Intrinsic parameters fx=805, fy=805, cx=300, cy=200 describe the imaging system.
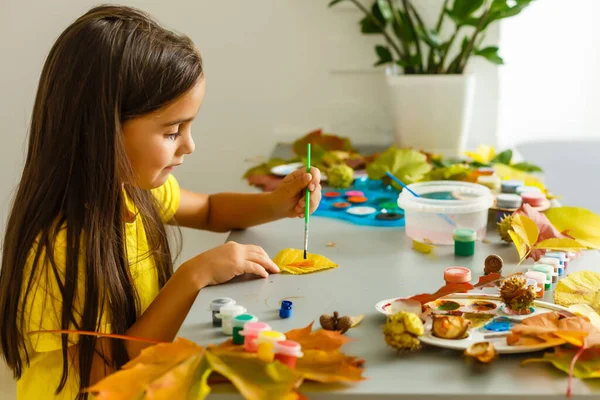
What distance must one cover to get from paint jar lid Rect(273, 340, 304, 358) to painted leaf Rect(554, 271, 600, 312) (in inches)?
14.1

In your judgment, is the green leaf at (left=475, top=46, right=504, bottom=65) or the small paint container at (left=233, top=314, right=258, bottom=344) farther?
the green leaf at (left=475, top=46, right=504, bottom=65)

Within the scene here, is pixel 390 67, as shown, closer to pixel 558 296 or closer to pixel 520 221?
pixel 520 221

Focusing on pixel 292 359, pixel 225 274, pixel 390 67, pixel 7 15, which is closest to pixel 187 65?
pixel 225 274

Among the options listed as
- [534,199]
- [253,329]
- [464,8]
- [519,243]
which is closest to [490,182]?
[534,199]

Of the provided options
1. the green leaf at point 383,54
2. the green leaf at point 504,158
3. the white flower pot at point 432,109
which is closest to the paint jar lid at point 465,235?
the green leaf at point 504,158

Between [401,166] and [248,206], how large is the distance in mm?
336

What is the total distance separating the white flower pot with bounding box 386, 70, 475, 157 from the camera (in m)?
1.82

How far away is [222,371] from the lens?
2.55 ft

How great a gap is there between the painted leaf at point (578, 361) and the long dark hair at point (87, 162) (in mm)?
564

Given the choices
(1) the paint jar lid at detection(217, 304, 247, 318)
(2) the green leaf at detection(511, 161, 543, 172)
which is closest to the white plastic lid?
(2) the green leaf at detection(511, 161, 543, 172)

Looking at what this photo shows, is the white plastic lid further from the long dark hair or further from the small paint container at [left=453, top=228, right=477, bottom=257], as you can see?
the long dark hair

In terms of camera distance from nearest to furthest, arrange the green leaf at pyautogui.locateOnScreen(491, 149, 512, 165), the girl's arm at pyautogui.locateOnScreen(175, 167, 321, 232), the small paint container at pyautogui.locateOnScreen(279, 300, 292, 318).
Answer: the small paint container at pyautogui.locateOnScreen(279, 300, 292, 318)
the girl's arm at pyautogui.locateOnScreen(175, 167, 321, 232)
the green leaf at pyautogui.locateOnScreen(491, 149, 512, 165)

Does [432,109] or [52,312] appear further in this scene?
[432,109]

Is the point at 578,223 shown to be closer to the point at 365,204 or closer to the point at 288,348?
the point at 365,204
